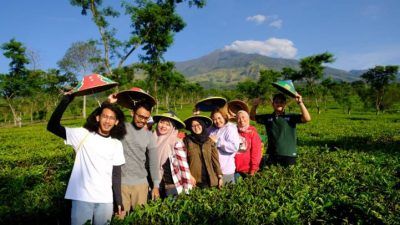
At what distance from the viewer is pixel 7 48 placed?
37.9m

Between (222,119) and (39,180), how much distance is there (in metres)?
4.11

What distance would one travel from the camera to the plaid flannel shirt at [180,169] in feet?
15.1

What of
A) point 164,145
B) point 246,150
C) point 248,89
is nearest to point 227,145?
point 246,150

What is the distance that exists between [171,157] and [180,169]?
0.74 feet

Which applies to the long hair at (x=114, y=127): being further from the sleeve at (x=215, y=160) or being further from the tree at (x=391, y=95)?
the tree at (x=391, y=95)

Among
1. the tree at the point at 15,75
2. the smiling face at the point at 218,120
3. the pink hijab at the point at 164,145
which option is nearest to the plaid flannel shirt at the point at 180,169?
the pink hijab at the point at 164,145

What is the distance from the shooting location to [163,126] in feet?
15.6

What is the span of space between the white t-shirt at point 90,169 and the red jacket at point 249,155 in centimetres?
258

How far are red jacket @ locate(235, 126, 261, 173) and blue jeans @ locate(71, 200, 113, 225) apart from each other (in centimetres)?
263

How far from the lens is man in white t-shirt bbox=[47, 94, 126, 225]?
3441mm

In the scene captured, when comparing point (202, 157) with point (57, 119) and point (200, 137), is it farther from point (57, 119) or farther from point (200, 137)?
point (57, 119)

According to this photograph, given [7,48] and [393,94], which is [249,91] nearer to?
[393,94]

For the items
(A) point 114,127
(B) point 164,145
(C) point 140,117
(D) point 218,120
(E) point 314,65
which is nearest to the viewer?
(A) point 114,127

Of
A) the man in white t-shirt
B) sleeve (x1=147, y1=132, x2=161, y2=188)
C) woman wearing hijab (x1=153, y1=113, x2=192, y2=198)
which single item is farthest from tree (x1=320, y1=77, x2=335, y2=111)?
the man in white t-shirt
